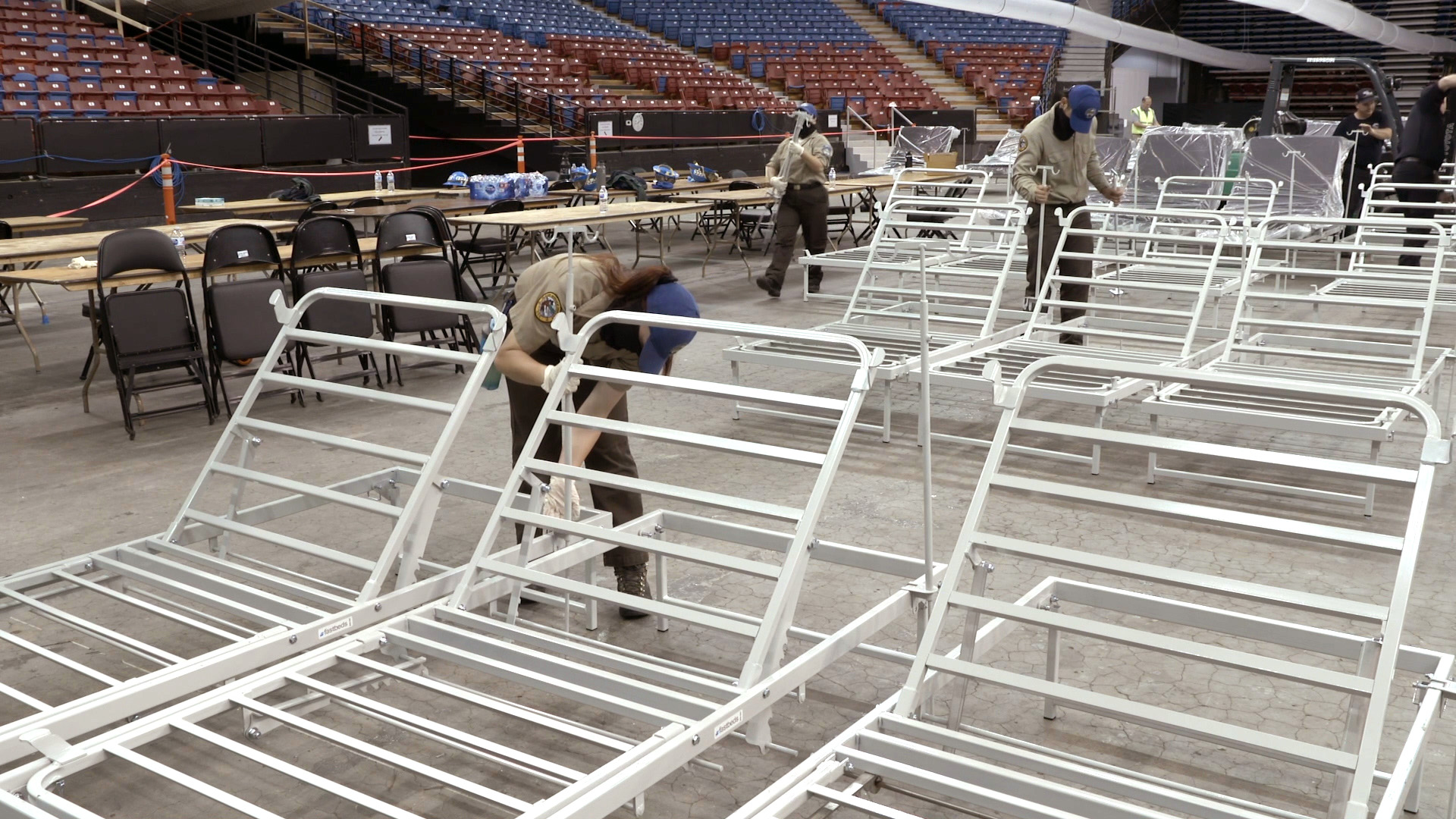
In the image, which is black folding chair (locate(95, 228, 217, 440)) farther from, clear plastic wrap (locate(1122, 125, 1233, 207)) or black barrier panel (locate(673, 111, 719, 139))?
black barrier panel (locate(673, 111, 719, 139))

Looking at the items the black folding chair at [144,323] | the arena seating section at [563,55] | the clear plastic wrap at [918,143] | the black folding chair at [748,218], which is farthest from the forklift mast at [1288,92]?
the black folding chair at [144,323]

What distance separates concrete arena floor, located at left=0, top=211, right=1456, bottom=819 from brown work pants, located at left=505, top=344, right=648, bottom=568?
0.33m

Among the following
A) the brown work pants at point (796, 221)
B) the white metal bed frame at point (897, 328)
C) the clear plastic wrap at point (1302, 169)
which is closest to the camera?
the white metal bed frame at point (897, 328)

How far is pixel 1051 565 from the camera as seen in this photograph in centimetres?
414

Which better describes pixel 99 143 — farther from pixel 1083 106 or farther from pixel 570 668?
pixel 570 668

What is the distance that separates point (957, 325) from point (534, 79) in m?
12.7

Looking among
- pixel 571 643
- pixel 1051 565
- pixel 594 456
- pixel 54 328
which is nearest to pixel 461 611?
pixel 571 643

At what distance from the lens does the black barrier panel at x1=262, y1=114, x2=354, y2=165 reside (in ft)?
46.3

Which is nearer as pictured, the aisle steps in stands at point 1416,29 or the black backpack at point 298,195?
the black backpack at point 298,195

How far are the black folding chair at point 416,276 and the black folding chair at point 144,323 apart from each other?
1033 mm

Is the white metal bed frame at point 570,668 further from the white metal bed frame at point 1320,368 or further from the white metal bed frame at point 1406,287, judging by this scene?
the white metal bed frame at point 1406,287

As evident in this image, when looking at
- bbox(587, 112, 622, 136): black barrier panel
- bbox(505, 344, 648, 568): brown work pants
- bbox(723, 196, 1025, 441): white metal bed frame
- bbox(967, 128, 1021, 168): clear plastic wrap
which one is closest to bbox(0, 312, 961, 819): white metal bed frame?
bbox(505, 344, 648, 568): brown work pants

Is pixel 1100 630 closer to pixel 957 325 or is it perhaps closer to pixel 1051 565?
pixel 1051 565

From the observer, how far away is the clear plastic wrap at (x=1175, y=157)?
1145 centimetres
